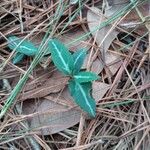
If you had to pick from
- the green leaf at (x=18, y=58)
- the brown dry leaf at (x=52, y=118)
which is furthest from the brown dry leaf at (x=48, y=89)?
the green leaf at (x=18, y=58)

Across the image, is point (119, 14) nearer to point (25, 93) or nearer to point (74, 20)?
point (74, 20)

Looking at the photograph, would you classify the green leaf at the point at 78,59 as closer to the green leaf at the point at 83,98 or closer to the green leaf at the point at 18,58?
the green leaf at the point at 83,98

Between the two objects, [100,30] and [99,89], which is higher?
[100,30]

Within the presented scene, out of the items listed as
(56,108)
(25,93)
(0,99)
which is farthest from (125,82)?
(0,99)

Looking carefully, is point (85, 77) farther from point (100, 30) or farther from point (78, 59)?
point (100, 30)

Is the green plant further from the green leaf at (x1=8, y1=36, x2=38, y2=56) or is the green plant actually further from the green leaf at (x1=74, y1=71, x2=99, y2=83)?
the green leaf at (x1=8, y1=36, x2=38, y2=56)

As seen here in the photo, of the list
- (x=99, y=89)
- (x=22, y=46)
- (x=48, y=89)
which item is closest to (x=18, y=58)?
(x=22, y=46)
